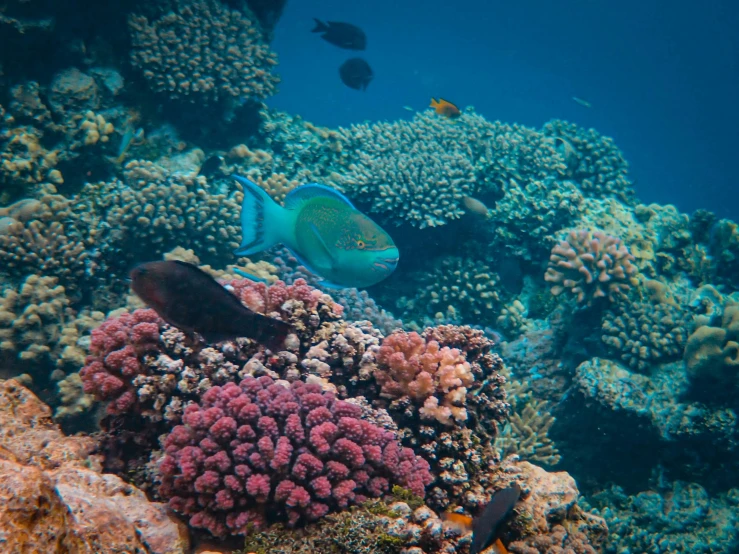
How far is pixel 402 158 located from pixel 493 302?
3.26 m

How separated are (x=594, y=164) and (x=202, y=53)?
9.35 metres

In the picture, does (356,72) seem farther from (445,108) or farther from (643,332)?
(643,332)

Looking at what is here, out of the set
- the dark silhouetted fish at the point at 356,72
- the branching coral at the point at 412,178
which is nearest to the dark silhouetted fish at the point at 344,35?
the dark silhouetted fish at the point at 356,72

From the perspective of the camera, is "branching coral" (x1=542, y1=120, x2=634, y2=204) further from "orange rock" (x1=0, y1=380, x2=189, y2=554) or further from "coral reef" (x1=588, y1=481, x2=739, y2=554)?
"orange rock" (x1=0, y1=380, x2=189, y2=554)

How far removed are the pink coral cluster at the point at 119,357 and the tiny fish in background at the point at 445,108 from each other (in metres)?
7.88

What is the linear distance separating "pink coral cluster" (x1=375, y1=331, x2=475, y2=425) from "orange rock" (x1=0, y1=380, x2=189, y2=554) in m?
1.69

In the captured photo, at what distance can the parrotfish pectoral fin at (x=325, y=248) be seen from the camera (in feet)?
11.1

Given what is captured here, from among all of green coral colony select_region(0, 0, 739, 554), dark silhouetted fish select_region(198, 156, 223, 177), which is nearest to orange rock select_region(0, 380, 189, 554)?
green coral colony select_region(0, 0, 739, 554)

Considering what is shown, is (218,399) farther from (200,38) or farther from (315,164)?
(200,38)

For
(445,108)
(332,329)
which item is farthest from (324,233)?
(445,108)

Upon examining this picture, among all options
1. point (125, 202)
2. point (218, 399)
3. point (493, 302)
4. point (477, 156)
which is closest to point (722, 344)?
point (493, 302)

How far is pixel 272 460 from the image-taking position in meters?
2.39

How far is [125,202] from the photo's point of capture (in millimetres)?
5996

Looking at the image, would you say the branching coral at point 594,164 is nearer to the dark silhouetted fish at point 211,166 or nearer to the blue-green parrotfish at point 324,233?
the dark silhouetted fish at point 211,166
